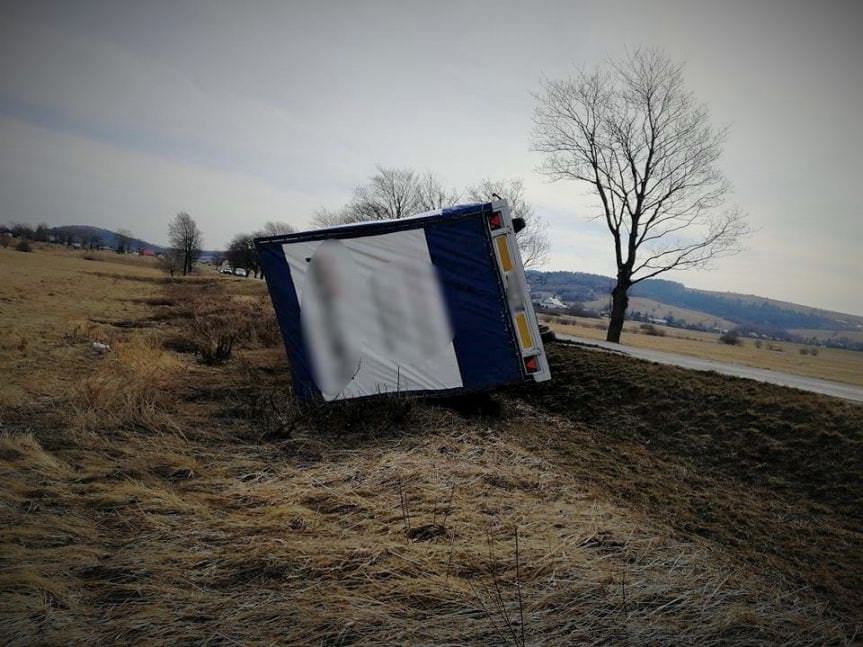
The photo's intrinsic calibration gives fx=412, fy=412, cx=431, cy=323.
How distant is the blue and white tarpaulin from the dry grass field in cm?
51

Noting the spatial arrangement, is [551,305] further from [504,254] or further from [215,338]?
[504,254]

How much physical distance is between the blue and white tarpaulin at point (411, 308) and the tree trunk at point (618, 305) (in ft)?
45.0

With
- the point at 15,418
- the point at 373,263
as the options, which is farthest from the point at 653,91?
the point at 15,418

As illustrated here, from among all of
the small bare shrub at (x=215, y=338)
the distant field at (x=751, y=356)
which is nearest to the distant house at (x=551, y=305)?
the distant field at (x=751, y=356)

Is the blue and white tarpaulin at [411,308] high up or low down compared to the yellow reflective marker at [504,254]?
down

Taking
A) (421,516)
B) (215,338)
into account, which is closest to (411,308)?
(421,516)

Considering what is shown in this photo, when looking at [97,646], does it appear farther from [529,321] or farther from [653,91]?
[653,91]

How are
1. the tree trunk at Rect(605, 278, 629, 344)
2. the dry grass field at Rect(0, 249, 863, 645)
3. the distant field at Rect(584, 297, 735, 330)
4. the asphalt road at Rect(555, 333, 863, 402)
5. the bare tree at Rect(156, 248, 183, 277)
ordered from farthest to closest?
the distant field at Rect(584, 297, 735, 330) → the bare tree at Rect(156, 248, 183, 277) → the tree trunk at Rect(605, 278, 629, 344) → the asphalt road at Rect(555, 333, 863, 402) → the dry grass field at Rect(0, 249, 863, 645)

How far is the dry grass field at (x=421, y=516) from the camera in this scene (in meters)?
2.12

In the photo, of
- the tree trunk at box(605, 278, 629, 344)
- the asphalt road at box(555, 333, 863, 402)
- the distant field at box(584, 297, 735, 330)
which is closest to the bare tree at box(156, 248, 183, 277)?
the tree trunk at box(605, 278, 629, 344)

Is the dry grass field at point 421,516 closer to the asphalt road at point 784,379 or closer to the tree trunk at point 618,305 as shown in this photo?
the asphalt road at point 784,379

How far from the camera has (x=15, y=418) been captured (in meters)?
4.29

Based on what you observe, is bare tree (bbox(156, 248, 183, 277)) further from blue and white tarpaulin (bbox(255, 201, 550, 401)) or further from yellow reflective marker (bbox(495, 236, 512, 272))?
yellow reflective marker (bbox(495, 236, 512, 272))

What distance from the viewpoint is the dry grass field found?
6.97ft
